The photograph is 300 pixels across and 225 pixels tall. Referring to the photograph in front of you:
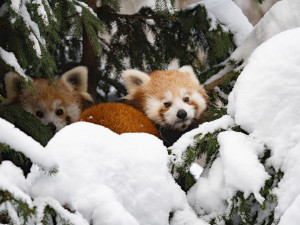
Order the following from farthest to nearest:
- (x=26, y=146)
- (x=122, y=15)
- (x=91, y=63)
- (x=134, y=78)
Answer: (x=91, y=63) < (x=122, y=15) < (x=134, y=78) < (x=26, y=146)

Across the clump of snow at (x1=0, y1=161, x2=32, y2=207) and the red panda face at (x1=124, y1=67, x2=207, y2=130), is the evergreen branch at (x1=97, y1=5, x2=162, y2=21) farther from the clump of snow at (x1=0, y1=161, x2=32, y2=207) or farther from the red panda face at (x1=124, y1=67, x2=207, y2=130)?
the clump of snow at (x1=0, y1=161, x2=32, y2=207)

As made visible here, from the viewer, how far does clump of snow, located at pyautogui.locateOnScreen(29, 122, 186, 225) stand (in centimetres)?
133

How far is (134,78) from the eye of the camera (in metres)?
3.06

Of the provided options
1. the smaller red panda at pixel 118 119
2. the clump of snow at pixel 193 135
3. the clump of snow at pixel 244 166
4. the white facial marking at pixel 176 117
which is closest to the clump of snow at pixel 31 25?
the smaller red panda at pixel 118 119

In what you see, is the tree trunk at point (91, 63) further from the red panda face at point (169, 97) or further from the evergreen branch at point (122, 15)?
the red panda face at point (169, 97)

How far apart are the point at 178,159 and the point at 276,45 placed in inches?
26.8

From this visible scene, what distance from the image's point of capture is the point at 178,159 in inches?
69.1

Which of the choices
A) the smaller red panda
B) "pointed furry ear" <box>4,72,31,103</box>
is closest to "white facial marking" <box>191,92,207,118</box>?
the smaller red panda

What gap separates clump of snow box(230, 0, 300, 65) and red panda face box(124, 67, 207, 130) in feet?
1.50

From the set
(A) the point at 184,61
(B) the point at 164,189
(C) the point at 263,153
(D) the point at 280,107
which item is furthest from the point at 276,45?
(A) the point at 184,61

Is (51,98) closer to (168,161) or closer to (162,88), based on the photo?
(162,88)

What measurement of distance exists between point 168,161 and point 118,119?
2.26ft

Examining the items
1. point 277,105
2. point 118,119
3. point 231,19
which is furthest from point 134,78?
point 277,105

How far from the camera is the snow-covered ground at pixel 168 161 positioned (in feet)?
4.28
